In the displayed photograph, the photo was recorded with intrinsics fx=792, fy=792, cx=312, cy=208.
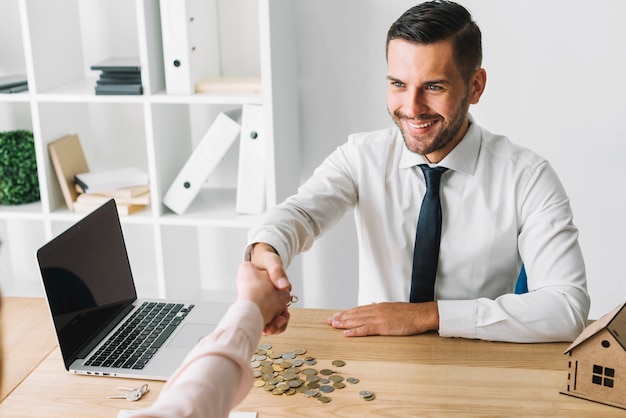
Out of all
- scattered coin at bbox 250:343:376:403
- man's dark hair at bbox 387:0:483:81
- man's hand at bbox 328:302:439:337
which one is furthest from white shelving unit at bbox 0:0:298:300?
scattered coin at bbox 250:343:376:403

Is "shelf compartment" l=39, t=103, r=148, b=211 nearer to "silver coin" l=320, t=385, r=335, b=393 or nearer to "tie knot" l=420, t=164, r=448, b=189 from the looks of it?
"tie knot" l=420, t=164, r=448, b=189

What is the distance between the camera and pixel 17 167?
3.17 metres

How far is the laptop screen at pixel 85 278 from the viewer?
1.64 metres

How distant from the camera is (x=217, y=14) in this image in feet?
10.2

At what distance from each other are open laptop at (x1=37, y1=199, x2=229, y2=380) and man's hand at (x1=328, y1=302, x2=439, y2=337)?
1.05ft

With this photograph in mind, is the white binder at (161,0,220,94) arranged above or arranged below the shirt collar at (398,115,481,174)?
above

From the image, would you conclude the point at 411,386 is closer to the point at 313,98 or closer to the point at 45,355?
the point at 45,355

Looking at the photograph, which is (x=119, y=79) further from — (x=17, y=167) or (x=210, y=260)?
(x=210, y=260)

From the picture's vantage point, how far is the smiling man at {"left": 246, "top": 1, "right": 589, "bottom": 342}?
1.99 metres

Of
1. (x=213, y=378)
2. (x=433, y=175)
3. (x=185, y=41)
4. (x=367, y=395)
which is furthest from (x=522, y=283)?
(x=185, y=41)

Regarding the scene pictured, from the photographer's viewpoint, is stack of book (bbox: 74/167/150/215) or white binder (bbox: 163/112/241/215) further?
stack of book (bbox: 74/167/150/215)

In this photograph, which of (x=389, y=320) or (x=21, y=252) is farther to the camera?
(x=21, y=252)

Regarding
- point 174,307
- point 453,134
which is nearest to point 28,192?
point 174,307

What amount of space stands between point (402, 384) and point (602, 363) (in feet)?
1.26
